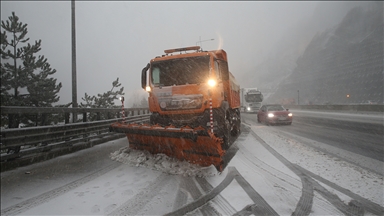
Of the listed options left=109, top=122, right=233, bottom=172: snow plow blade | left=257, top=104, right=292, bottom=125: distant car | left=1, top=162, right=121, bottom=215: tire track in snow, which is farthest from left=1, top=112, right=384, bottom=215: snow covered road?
left=257, top=104, right=292, bottom=125: distant car

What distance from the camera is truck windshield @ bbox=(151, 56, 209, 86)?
6.66 metres

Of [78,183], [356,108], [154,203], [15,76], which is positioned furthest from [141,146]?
[356,108]

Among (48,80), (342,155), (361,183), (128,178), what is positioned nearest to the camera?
(361,183)

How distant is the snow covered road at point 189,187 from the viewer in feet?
10.9

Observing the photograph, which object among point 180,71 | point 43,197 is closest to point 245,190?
point 43,197

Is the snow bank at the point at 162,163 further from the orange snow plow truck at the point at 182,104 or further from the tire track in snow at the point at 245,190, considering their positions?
the tire track in snow at the point at 245,190

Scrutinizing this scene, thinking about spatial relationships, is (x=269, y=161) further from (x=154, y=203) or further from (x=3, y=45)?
(x=3, y=45)

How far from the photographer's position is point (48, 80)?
12984mm

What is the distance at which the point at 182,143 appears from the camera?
5254 mm

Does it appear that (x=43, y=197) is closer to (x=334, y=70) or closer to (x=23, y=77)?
(x=23, y=77)

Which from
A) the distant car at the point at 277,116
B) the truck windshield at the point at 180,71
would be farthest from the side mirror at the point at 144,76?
the distant car at the point at 277,116

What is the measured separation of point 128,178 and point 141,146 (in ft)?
5.25

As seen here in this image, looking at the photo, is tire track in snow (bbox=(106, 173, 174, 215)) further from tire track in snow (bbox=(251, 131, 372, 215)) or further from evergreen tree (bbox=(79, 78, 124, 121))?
evergreen tree (bbox=(79, 78, 124, 121))

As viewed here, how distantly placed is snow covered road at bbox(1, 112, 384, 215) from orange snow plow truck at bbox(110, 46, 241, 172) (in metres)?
0.35
